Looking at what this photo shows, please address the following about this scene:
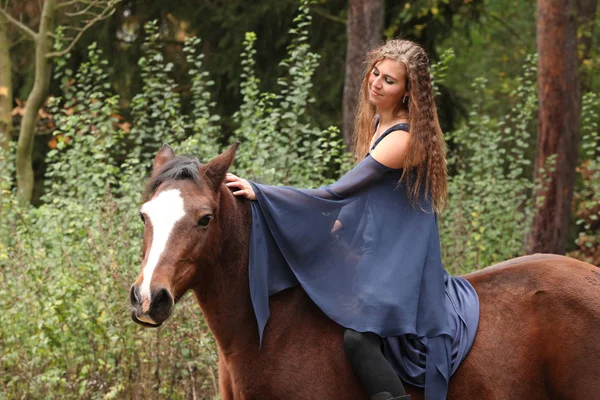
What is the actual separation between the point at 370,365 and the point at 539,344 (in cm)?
91

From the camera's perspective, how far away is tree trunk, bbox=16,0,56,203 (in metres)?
10.3

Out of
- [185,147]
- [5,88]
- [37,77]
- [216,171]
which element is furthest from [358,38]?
[216,171]

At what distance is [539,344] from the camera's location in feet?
13.1

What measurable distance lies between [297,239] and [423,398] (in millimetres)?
954

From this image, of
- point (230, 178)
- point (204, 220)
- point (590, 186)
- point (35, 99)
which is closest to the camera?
point (204, 220)

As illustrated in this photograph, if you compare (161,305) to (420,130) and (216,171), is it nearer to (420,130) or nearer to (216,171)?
Result: (216,171)

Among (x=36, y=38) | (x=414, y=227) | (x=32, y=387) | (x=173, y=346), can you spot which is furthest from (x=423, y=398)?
(x=36, y=38)

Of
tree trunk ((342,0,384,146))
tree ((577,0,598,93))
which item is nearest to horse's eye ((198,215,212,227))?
tree trunk ((342,0,384,146))

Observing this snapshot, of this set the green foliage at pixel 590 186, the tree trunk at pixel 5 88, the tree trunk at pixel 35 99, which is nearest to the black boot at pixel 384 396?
the green foliage at pixel 590 186

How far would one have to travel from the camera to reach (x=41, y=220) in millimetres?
7625

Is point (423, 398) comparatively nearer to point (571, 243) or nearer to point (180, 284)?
point (180, 284)

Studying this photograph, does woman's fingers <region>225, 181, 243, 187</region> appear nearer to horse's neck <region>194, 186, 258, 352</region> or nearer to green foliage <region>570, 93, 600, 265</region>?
horse's neck <region>194, 186, 258, 352</region>

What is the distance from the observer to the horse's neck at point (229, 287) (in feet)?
12.3

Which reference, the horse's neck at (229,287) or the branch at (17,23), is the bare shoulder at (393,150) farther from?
the branch at (17,23)
